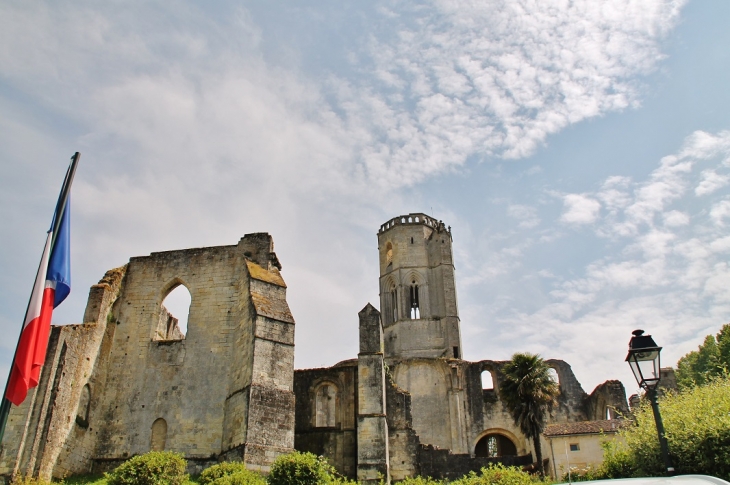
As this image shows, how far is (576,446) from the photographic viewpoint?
2161 centimetres

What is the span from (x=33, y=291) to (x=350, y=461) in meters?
12.8

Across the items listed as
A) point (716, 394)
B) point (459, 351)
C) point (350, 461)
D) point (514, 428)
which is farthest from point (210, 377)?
point (459, 351)

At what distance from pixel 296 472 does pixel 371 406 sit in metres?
5.47

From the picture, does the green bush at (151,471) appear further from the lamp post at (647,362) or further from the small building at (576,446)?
the small building at (576,446)

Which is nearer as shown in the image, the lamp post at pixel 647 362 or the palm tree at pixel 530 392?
the lamp post at pixel 647 362

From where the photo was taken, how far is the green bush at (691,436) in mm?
9812

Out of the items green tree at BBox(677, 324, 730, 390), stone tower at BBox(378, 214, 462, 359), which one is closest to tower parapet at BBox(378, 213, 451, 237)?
stone tower at BBox(378, 214, 462, 359)

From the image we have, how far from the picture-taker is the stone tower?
46.5 m

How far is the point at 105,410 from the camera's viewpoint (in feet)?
61.2

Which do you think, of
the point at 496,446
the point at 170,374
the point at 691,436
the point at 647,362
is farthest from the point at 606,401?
the point at 647,362

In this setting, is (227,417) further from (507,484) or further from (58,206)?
(58,206)

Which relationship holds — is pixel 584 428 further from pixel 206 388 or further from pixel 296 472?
pixel 206 388

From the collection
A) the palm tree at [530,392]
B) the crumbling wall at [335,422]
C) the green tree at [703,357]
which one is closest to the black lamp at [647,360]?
the crumbling wall at [335,422]

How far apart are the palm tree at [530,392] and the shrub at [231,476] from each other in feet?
36.6
